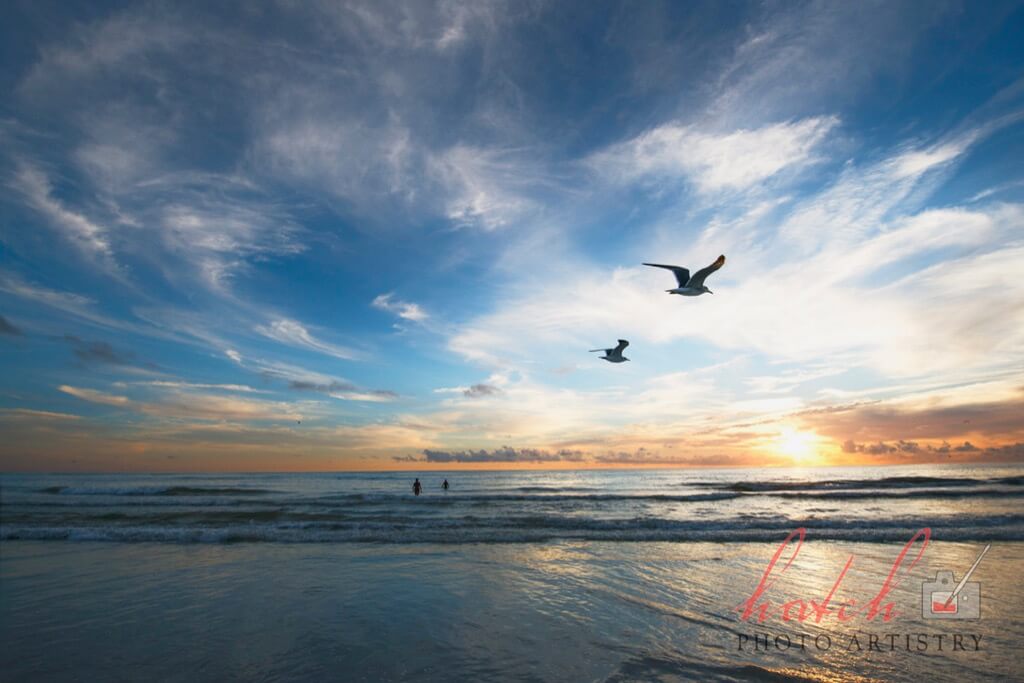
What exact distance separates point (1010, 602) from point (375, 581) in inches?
489

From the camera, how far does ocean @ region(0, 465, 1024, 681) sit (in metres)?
6.21

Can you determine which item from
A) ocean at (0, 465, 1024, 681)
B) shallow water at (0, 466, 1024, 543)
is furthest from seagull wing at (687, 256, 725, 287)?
shallow water at (0, 466, 1024, 543)

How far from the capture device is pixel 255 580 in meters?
10.9

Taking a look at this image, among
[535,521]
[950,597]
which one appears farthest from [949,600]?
[535,521]

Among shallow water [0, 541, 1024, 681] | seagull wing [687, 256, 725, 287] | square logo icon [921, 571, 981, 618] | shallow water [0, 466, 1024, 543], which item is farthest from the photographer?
shallow water [0, 466, 1024, 543]

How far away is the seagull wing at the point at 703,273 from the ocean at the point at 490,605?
7500 mm

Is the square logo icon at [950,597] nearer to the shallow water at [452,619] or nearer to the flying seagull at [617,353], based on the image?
the shallow water at [452,619]

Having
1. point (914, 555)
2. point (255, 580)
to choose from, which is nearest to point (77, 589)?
point (255, 580)

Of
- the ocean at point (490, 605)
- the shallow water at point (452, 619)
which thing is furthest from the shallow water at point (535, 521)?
the shallow water at point (452, 619)

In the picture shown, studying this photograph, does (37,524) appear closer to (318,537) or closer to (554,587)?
(318,537)

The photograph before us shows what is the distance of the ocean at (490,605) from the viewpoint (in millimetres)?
6211

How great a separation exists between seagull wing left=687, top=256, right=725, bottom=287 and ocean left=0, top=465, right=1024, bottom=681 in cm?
750

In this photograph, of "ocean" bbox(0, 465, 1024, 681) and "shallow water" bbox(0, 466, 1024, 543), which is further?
"shallow water" bbox(0, 466, 1024, 543)

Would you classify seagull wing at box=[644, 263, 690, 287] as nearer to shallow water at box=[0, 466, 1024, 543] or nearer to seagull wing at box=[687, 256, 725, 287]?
seagull wing at box=[687, 256, 725, 287]
